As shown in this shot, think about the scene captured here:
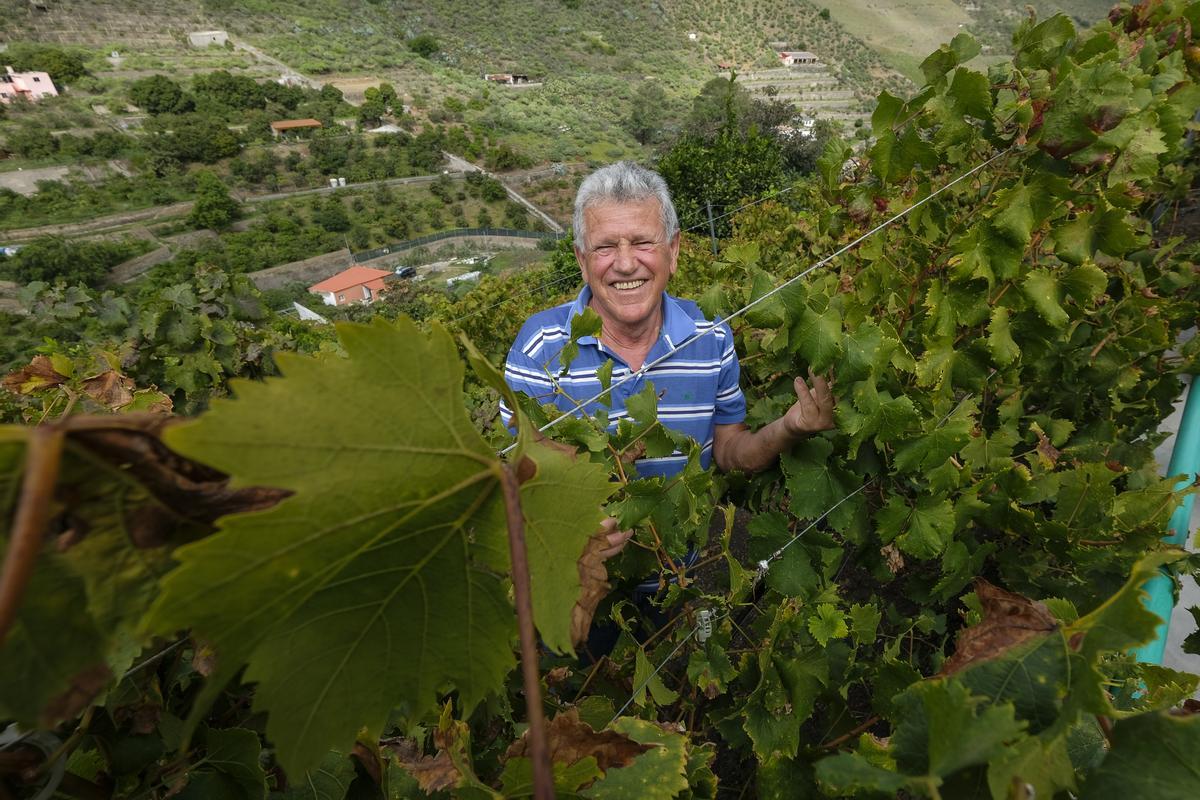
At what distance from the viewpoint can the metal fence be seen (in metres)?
48.2

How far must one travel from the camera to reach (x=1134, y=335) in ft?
8.27

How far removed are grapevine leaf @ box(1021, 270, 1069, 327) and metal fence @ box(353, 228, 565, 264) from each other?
48259mm

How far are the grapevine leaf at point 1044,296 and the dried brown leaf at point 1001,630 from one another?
3.96ft

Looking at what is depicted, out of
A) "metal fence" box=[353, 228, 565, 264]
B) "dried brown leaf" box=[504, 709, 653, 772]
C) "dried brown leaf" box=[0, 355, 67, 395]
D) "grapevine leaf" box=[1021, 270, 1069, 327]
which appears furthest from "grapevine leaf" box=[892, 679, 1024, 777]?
"metal fence" box=[353, 228, 565, 264]

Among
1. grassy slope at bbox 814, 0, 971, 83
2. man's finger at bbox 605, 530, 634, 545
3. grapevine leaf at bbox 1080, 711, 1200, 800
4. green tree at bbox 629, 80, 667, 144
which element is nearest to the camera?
grapevine leaf at bbox 1080, 711, 1200, 800

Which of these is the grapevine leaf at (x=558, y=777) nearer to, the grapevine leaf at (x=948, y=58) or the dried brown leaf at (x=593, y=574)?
the dried brown leaf at (x=593, y=574)

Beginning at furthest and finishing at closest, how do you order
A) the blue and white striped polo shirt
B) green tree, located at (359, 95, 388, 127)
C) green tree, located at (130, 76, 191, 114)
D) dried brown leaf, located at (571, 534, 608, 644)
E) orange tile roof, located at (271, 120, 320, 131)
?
green tree, located at (359, 95, 388, 127) → green tree, located at (130, 76, 191, 114) → orange tile roof, located at (271, 120, 320, 131) → the blue and white striped polo shirt → dried brown leaf, located at (571, 534, 608, 644)

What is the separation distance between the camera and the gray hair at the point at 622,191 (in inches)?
88.6

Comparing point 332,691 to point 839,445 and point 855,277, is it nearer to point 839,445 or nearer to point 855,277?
point 839,445

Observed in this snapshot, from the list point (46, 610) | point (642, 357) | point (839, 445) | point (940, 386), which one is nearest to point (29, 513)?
point (46, 610)

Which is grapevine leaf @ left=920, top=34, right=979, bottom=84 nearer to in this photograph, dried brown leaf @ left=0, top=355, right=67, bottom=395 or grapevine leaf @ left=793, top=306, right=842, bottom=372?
grapevine leaf @ left=793, top=306, right=842, bottom=372

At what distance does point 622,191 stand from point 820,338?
110 centimetres

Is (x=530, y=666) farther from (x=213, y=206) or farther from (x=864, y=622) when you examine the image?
(x=213, y=206)

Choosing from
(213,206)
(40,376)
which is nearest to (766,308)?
(40,376)
